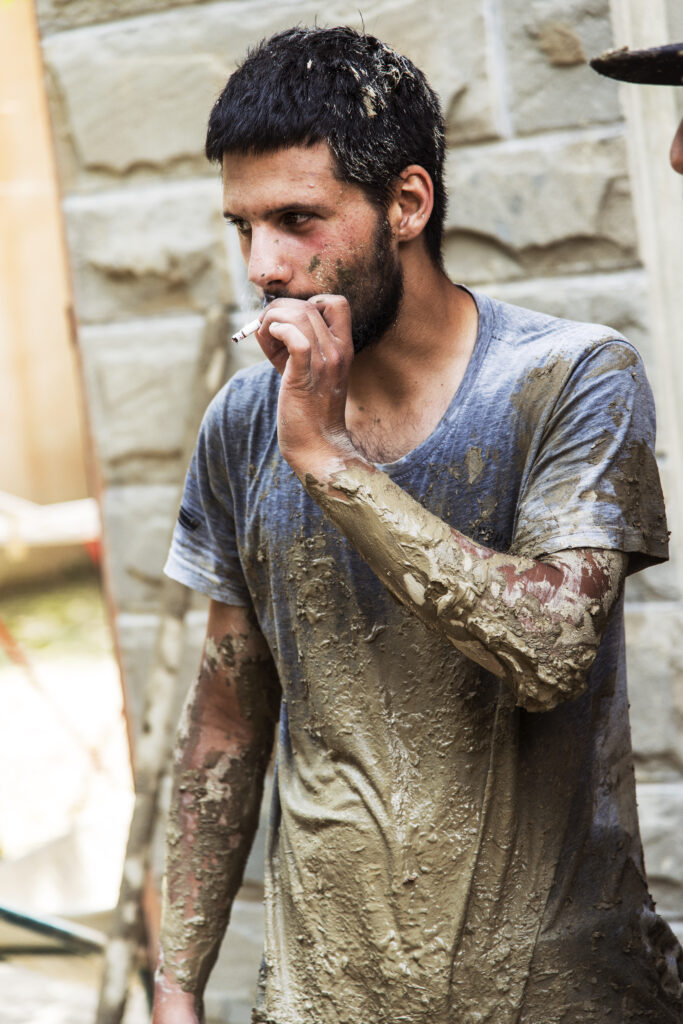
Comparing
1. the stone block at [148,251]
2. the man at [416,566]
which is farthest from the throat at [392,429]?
the stone block at [148,251]

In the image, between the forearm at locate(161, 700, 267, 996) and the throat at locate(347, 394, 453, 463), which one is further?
the forearm at locate(161, 700, 267, 996)

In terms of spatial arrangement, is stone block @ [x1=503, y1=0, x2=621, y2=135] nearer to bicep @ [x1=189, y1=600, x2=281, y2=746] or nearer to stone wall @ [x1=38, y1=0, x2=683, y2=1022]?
stone wall @ [x1=38, y1=0, x2=683, y2=1022]

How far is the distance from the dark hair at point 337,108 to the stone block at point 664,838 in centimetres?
181

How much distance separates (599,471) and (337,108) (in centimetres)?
68

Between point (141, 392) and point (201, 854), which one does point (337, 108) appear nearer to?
point (201, 854)

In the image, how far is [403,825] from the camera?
5.91ft

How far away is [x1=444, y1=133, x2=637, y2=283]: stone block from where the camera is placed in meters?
2.86

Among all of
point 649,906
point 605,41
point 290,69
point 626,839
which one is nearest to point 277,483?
point 290,69

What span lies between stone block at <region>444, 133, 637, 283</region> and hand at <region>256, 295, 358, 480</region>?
4.69ft

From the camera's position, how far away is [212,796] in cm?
214

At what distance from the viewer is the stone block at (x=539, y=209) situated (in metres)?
2.86

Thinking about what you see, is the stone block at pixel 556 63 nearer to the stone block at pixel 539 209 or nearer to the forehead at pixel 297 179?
the stone block at pixel 539 209

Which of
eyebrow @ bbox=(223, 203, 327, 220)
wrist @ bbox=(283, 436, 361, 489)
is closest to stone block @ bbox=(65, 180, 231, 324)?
eyebrow @ bbox=(223, 203, 327, 220)


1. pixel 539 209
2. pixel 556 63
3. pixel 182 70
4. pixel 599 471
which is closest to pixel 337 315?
pixel 599 471
